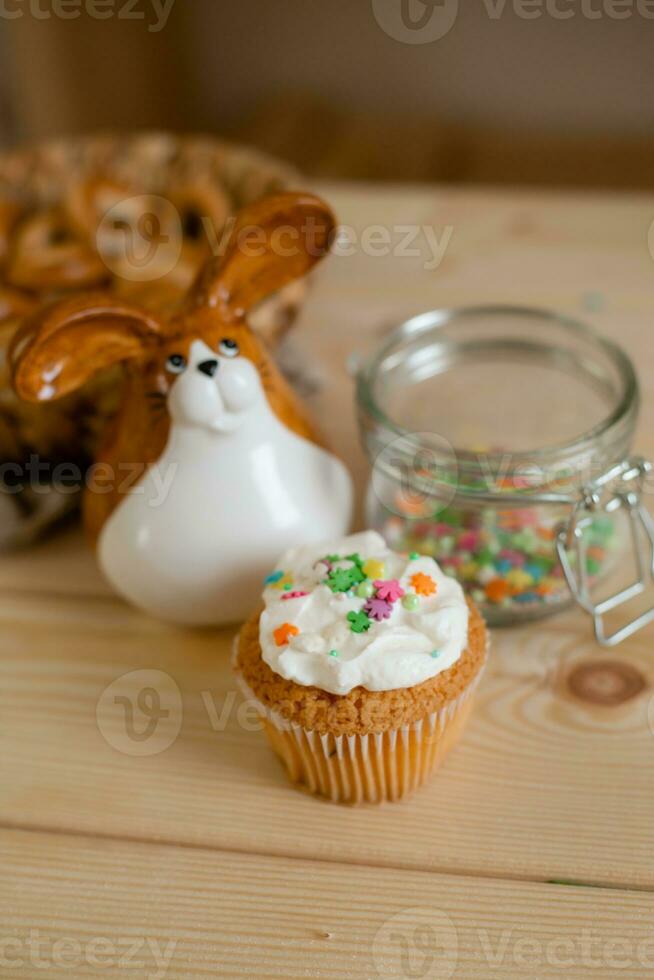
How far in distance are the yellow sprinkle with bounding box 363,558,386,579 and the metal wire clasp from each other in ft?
0.41

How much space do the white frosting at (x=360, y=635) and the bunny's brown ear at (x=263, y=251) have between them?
7.8 inches

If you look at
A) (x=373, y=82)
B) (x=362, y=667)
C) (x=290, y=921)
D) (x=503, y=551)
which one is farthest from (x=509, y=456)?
(x=373, y=82)

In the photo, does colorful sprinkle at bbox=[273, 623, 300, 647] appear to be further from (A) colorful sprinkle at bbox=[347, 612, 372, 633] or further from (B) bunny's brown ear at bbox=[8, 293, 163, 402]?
(B) bunny's brown ear at bbox=[8, 293, 163, 402]

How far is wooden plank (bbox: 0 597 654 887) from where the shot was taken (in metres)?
0.64

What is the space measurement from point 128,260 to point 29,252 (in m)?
→ 0.10

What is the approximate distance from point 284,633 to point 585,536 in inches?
11.0

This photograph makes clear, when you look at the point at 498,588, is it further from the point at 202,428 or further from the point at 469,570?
the point at 202,428

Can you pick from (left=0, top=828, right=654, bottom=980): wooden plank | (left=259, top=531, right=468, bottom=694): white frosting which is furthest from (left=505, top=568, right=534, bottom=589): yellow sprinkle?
(left=0, top=828, right=654, bottom=980): wooden plank

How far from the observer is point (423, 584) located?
64cm

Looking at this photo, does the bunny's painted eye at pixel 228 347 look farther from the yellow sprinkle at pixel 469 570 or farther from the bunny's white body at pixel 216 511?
the yellow sprinkle at pixel 469 570

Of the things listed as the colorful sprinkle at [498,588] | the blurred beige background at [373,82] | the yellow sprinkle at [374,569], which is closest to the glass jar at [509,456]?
the colorful sprinkle at [498,588]

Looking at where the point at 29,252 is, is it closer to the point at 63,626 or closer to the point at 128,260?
the point at 128,260

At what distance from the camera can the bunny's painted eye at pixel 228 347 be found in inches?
27.6

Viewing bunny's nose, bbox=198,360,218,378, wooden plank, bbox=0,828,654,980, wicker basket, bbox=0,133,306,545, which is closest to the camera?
wooden plank, bbox=0,828,654,980
